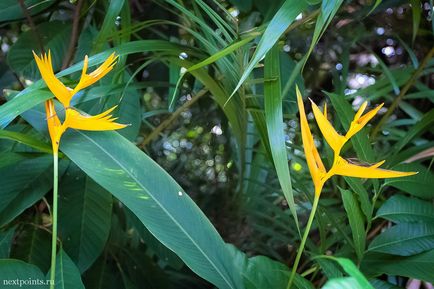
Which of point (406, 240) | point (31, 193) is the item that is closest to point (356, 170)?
point (406, 240)

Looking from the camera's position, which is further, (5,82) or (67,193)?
(5,82)

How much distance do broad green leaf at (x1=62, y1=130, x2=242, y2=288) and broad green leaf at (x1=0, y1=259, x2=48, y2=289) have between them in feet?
0.37

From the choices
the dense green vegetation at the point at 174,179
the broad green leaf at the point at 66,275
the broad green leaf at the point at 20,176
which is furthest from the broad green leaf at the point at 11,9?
the broad green leaf at the point at 66,275

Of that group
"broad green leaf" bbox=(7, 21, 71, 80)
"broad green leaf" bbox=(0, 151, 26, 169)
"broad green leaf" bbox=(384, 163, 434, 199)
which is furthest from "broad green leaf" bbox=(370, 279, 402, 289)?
"broad green leaf" bbox=(7, 21, 71, 80)

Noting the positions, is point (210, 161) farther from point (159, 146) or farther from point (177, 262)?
point (177, 262)

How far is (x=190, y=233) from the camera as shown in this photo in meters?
0.48

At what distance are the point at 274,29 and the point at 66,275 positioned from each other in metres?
0.29

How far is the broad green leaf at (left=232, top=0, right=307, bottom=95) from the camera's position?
1.36 ft

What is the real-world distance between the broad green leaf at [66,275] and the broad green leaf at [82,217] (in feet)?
0.27

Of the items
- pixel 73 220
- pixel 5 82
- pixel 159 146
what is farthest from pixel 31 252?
pixel 159 146

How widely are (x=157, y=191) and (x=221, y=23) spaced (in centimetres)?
17

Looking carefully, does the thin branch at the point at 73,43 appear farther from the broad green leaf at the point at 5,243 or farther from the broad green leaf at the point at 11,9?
the broad green leaf at the point at 5,243

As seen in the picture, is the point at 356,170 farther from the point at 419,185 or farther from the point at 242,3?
the point at 242,3

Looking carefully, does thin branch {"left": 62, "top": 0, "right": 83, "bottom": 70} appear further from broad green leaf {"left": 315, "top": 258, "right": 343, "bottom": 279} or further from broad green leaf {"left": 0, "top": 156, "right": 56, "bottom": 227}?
broad green leaf {"left": 315, "top": 258, "right": 343, "bottom": 279}
